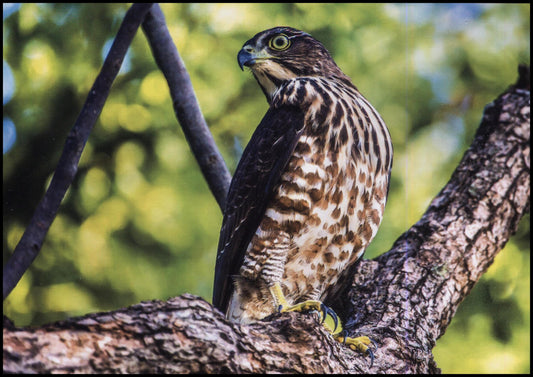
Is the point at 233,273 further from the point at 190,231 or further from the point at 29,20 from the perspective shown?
the point at 29,20

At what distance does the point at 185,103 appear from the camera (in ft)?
11.2

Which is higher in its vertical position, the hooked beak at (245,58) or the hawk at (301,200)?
the hooked beak at (245,58)

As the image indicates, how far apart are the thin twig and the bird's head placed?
0.45 metres

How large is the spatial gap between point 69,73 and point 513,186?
3071 mm

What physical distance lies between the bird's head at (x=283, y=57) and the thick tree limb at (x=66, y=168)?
1083 millimetres

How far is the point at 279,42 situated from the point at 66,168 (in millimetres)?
1728

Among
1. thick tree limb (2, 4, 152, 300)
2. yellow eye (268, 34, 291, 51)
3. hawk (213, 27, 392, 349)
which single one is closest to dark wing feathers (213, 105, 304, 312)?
hawk (213, 27, 392, 349)

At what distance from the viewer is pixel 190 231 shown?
3713 millimetres

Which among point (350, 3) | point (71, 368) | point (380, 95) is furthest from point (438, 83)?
point (71, 368)

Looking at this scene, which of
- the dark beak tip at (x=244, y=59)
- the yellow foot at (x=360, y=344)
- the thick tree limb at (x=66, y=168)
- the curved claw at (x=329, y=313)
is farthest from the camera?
the dark beak tip at (x=244, y=59)

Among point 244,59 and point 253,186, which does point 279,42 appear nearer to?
point 244,59

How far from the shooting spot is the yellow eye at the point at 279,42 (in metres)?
3.24

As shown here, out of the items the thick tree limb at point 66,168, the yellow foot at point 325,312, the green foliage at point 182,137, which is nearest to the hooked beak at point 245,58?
the green foliage at point 182,137

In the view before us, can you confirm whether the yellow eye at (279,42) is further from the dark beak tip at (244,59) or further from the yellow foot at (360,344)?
the yellow foot at (360,344)
